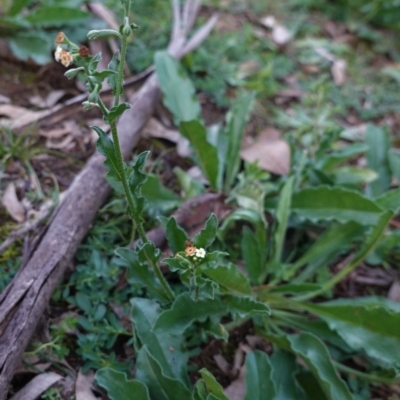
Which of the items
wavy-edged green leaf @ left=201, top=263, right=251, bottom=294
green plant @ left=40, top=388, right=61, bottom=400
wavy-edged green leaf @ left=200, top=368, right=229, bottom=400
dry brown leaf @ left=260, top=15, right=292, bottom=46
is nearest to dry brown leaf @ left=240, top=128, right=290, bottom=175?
wavy-edged green leaf @ left=201, top=263, right=251, bottom=294

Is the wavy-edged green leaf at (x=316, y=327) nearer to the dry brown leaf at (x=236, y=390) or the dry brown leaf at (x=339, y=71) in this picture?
the dry brown leaf at (x=236, y=390)

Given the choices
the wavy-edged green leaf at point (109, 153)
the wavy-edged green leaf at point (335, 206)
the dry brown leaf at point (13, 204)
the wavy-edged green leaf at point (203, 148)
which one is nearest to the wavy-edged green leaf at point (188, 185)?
the wavy-edged green leaf at point (203, 148)

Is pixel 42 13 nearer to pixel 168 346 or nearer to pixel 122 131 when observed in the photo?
pixel 122 131

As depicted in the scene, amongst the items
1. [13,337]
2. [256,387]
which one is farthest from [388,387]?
[13,337]

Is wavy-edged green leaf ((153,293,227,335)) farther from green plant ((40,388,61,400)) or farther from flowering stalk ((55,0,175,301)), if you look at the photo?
green plant ((40,388,61,400))

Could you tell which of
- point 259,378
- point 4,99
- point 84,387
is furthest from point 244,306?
point 4,99

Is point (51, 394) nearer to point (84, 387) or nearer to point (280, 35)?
point (84, 387)
